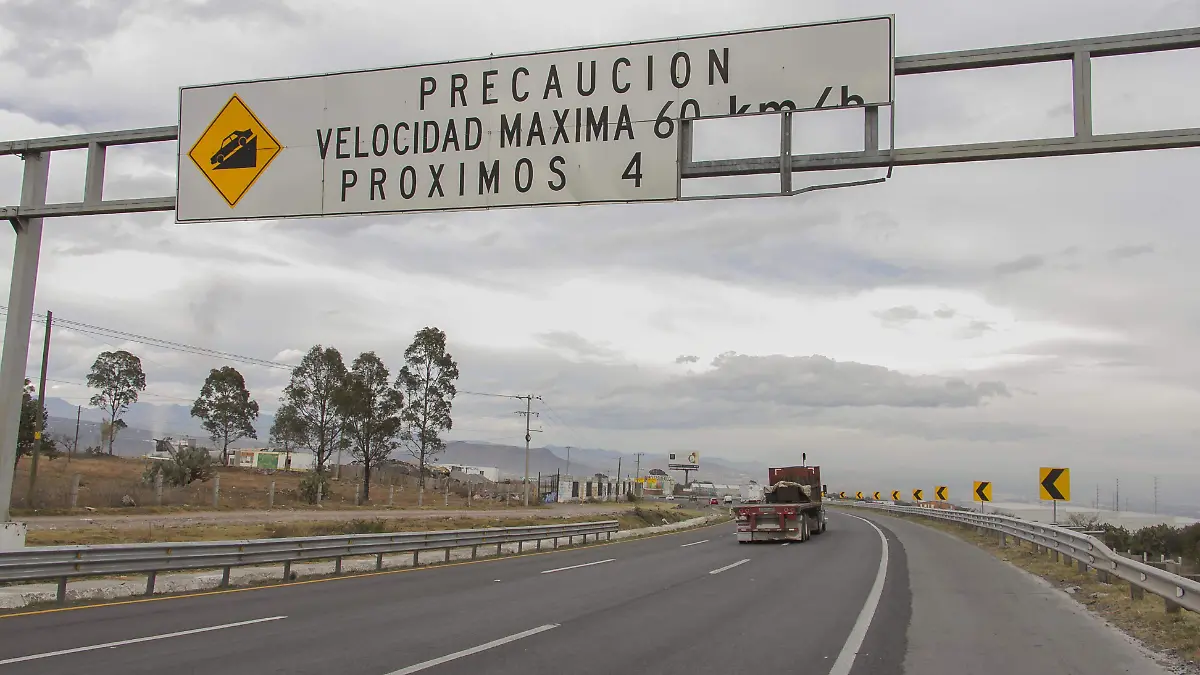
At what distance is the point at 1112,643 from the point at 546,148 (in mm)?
9297

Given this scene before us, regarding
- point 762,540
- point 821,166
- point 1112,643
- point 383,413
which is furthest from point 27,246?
point 383,413

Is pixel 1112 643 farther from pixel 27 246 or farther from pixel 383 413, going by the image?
pixel 383 413

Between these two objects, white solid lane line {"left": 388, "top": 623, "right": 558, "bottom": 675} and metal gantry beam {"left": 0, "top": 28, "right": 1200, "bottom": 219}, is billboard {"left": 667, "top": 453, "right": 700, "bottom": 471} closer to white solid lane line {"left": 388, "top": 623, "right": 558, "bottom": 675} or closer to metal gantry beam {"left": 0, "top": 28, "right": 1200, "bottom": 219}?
white solid lane line {"left": 388, "top": 623, "right": 558, "bottom": 675}

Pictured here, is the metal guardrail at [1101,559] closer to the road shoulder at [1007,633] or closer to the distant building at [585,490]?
the road shoulder at [1007,633]

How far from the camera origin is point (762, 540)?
33188mm

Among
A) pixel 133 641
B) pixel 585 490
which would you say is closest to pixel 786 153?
pixel 133 641

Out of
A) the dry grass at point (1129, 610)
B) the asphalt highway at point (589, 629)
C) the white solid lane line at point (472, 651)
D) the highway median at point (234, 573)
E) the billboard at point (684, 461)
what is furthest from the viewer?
the billboard at point (684, 461)

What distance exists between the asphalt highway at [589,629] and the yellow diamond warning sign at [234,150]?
5964mm

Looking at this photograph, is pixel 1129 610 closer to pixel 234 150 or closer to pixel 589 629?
pixel 589 629

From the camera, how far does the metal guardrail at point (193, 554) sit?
12.7m

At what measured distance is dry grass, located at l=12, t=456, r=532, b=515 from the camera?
128ft

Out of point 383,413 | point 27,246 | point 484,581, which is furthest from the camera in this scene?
point 383,413

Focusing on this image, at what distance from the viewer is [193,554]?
1509cm

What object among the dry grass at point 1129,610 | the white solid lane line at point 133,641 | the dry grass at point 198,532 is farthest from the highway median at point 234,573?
the dry grass at point 1129,610
